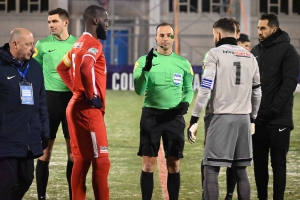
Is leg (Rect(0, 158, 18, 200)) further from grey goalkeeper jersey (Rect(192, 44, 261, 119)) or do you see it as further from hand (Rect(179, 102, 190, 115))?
hand (Rect(179, 102, 190, 115))

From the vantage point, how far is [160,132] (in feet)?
19.4

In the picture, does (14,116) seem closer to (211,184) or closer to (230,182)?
(211,184)

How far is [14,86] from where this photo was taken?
4.75 meters

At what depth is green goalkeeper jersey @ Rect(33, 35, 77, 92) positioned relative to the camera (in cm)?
637

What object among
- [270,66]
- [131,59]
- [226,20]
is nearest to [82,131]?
[226,20]

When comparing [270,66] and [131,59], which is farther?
[131,59]

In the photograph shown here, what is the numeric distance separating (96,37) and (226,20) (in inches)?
42.8

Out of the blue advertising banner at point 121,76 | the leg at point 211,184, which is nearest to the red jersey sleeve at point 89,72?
the leg at point 211,184

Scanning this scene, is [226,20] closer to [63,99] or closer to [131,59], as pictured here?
[63,99]

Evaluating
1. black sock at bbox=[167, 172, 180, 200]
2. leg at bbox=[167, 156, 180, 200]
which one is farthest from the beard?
black sock at bbox=[167, 172, 180, 200]

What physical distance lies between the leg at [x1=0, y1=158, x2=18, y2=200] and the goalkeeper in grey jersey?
140cm

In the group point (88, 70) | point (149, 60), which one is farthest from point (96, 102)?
point (149, 60)

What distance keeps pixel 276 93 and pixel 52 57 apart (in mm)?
2234

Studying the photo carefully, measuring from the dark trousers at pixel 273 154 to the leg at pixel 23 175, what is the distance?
7.28 ft
